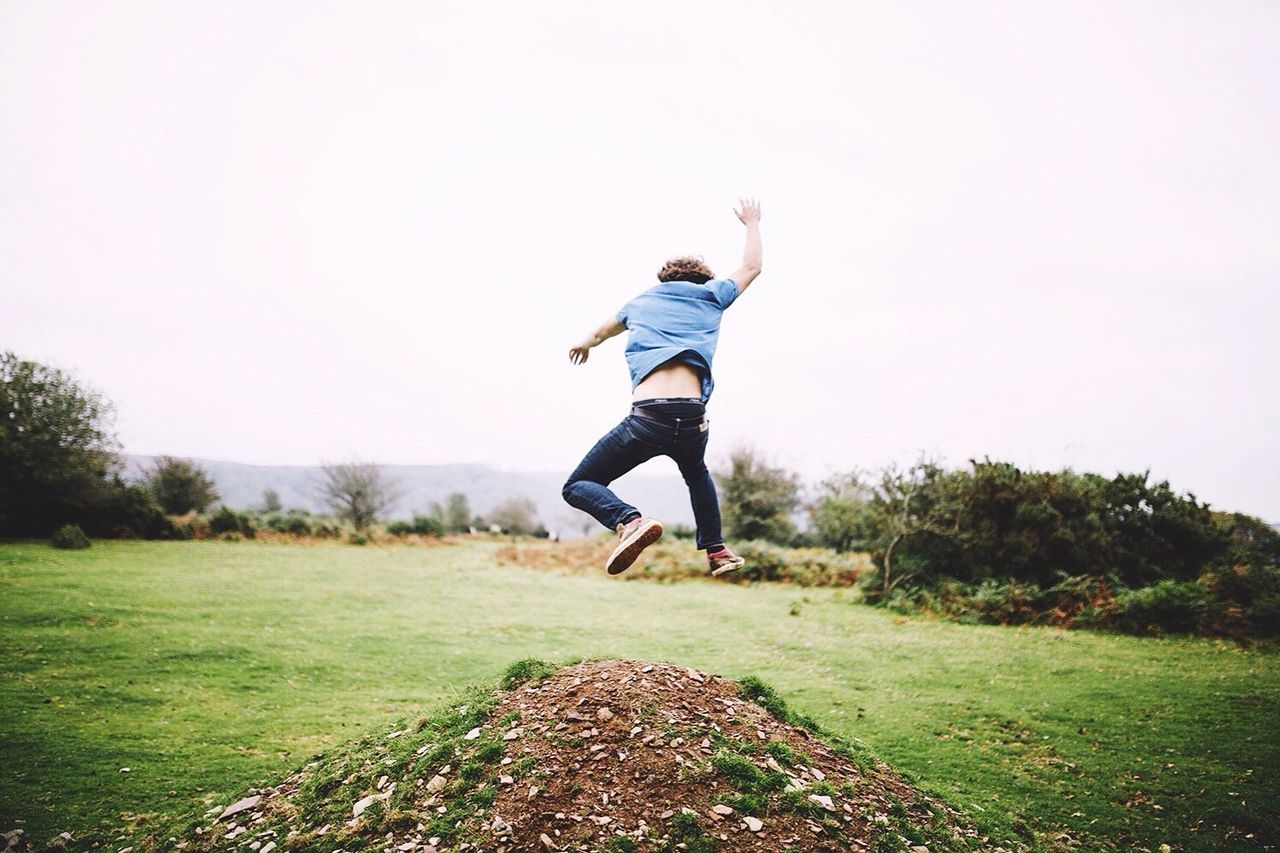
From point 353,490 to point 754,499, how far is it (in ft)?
86.2

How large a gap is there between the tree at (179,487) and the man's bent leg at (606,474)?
36209 millimetres

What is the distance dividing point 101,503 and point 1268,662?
3226 cm

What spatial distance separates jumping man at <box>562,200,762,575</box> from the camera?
14.3ft

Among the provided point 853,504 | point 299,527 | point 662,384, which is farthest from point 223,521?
point 662,384

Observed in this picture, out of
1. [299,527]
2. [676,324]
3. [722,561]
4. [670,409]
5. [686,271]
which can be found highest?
[686,271]

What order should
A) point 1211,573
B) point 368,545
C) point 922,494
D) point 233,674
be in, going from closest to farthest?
point 233,674 → point 1211,573 → point 922,494 → point 368,545

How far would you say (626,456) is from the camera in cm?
451

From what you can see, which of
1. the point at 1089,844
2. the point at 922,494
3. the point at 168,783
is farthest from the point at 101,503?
the point at 1089,844

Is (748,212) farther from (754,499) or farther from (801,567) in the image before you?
(754,499)

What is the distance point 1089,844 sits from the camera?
510 centimetres

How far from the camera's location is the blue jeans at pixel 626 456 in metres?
4.36

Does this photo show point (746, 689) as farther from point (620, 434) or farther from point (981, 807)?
point (620, 434)

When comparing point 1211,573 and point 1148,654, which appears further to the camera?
point 1211,573

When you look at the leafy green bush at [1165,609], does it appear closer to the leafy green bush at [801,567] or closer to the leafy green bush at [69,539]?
the leafy green bush at [801,567]
